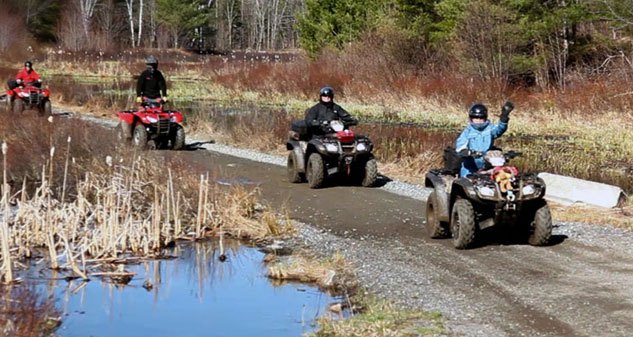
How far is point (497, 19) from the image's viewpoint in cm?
3158

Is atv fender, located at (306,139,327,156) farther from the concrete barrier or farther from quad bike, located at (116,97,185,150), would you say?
quad bike, located at (116,97,185,150)

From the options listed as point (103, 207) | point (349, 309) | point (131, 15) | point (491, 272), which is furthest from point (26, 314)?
point (131, 15)

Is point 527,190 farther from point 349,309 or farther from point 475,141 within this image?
point 349,309

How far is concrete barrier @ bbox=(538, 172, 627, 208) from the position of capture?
523 inches

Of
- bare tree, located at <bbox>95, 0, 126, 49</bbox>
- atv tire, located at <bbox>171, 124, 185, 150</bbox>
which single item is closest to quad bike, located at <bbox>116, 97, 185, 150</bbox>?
atv tire, located at <bbox>171, 124, 185, 150</bbox>

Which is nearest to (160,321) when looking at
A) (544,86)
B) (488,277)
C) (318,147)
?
(488,277)

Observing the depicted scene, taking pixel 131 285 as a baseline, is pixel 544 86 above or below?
above

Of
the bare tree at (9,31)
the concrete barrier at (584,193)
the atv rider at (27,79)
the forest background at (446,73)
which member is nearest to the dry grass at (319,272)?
the concrete barrier at (584,193)

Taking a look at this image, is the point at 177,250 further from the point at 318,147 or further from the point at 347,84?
the point at 347,84

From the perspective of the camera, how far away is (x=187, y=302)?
927cm

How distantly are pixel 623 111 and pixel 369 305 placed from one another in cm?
1733

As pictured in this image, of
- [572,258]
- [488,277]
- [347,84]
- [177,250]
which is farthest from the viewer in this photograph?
[347,84]

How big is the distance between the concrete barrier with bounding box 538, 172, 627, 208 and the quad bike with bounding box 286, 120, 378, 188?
2.75 meters

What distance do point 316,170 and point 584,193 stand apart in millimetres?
3875
